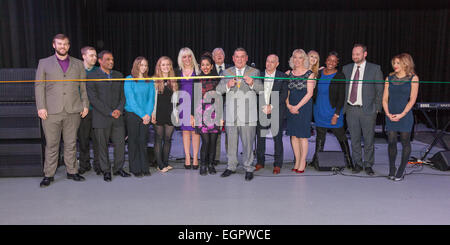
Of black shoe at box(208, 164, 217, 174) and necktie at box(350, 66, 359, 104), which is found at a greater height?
necktie at box(350, 66, 359, 104)

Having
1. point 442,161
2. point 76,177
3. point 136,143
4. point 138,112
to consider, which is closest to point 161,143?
point 136,143

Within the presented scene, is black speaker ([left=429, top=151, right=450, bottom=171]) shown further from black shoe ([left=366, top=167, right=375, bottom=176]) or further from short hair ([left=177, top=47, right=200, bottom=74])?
short hair ([left=177, top=47, right=200, bottom=74])

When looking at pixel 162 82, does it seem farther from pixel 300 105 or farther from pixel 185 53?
pixel 300 105

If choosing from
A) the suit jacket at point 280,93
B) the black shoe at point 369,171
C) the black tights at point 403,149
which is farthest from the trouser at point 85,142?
the black tights at point 403,149

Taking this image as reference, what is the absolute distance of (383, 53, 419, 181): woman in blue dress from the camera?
3945 mm

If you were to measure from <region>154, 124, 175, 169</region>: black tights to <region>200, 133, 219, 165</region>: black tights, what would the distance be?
1.46 ft

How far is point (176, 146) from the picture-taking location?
21.1 feet

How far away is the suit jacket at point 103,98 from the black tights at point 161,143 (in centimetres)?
56

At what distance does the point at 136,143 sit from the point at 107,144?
33 cm

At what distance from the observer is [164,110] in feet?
14.6

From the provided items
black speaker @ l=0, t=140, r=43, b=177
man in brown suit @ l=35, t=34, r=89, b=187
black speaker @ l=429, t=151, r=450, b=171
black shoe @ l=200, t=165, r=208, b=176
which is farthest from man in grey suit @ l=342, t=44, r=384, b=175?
black speaker @ l=0, t=140, r=43, b=177

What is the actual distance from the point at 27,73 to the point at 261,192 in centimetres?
303

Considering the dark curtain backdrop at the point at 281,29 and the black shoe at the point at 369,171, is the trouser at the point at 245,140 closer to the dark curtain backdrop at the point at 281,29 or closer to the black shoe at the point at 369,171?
the black shoe at the point at 369,171
